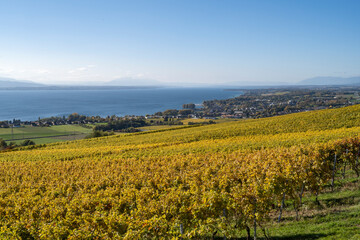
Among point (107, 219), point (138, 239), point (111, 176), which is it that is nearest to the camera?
point (138, 239)

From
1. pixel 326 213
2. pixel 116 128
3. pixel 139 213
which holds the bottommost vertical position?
pixel 116 128

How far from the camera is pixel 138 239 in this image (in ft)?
Result: 21.9

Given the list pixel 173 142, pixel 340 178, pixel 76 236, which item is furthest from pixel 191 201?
pixel 173 142

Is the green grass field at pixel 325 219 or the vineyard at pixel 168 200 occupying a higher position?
the vineyard at pixel 168 200

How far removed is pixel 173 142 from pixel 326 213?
24.3 metres

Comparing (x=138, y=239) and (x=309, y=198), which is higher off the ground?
(x=138, y=239)

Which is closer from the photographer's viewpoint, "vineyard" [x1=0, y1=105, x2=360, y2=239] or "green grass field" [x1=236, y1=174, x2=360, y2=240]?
"vineyard" [x1=0, y1=105, x2=360, y2=239]

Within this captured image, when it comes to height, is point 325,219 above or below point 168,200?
below

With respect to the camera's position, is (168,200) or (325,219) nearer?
(168,200)

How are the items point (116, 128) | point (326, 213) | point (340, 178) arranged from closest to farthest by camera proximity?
point (326, 213)
point (340, 178)
point (116, 128)

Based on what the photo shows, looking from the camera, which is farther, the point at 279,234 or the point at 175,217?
the point at 279,234

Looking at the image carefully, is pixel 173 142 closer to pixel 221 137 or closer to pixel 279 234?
pixel 221 137

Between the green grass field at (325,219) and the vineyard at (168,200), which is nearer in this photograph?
the vineyard at (168,200)

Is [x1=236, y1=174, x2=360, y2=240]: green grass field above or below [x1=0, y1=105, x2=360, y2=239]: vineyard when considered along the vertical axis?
below
